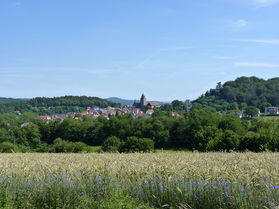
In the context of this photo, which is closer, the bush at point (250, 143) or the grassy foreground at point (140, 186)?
the grassy foreground at point (140, 186)

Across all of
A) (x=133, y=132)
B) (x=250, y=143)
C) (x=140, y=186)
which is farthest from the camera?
(x=133, y=132)

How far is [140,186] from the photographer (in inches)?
281

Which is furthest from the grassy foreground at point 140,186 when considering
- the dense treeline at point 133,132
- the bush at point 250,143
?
the dense treeline at point 133,132

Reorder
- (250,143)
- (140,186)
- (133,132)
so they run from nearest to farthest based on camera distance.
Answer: (140,186) < (250,143) < (133,132)

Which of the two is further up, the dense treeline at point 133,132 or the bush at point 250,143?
the bush at point 250,143

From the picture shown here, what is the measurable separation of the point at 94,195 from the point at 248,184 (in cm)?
339

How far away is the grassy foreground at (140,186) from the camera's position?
6121 millimetres

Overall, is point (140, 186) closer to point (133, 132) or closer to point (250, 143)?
point (250, 143)

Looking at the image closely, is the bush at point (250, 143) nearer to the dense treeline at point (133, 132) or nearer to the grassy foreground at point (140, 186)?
the dense treeline at point (133, 132)

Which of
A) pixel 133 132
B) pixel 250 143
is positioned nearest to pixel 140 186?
pixel 250 143

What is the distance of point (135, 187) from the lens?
7.18m

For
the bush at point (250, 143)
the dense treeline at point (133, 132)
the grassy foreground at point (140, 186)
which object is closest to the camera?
the grassy foreground at point (140, 186)

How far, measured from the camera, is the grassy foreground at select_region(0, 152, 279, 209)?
612 centimetres

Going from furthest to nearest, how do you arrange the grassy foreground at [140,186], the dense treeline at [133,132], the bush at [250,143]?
the dense treeline at [133,132]
the bush at [250,143]
the grassy foreground at [140,186]
